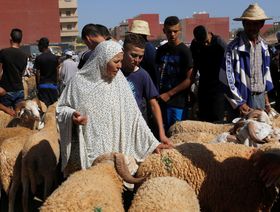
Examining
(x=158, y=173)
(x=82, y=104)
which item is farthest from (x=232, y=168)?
(x=82, y=104)

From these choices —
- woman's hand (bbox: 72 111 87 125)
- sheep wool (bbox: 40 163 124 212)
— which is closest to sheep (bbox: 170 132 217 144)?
woman's hand (bbox: 72 111 87 125)

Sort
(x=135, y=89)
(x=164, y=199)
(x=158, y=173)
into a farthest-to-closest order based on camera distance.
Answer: (x=135, y=89) < (x=158, y=173) < (x=164, y=199)

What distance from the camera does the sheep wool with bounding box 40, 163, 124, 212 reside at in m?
Result: 2.43

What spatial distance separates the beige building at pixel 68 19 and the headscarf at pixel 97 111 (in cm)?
5652

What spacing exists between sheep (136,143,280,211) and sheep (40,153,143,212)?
0.88 feet

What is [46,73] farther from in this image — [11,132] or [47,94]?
[11,132]

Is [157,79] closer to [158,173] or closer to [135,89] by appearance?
[135,89]

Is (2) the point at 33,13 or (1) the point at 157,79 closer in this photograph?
(1) the point at 157,79

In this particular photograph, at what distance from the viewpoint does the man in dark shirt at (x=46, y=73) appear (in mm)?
7852

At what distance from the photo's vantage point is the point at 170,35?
5.36 metres

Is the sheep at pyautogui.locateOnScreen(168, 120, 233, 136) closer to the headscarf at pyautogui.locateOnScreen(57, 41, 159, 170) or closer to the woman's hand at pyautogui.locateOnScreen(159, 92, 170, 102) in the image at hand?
the woman's hand at pyautogui.locateOnScreen(159, 92, 170, 102)

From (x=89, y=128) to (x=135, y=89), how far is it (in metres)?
0.74

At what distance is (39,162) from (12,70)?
8.22 ft

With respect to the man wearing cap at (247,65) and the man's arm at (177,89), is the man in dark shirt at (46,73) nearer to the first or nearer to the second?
the man's arm at (177,89)
